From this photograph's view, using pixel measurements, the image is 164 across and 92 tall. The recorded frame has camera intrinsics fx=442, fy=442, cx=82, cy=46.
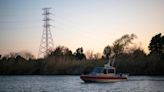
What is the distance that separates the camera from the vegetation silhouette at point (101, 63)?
369 feet

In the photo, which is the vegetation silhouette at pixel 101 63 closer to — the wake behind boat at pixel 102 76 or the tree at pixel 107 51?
the tree at pixel 107 51

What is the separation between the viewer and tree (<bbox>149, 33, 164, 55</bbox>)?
132625mm

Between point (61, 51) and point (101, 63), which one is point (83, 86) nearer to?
point (101, 63)

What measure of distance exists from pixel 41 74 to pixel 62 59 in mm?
9519

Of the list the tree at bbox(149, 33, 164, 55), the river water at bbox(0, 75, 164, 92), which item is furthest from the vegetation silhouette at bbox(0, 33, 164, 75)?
the river water at bbox(0, 75, 164, 92)

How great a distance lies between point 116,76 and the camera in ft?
271

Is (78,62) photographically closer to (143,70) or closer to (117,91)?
(143,70)

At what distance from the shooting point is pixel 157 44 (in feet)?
441

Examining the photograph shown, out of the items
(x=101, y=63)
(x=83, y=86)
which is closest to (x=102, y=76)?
(x=83, y=86)

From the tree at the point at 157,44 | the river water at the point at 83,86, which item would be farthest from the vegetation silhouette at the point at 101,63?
the river water at the point at 83,86

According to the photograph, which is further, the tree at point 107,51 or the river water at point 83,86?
the tree at point 107,51

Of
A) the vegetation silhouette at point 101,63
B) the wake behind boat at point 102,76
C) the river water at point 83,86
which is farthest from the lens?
the vegetation silhouette at point 101,63

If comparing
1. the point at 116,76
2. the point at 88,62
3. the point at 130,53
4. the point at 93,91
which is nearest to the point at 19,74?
the point at 88,62

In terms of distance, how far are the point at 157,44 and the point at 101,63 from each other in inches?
1004
